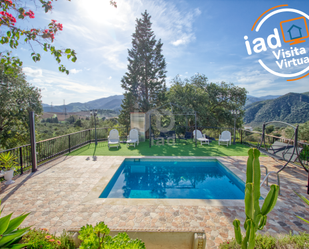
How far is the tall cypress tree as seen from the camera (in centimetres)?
1360

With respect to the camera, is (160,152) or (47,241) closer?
(47,241)

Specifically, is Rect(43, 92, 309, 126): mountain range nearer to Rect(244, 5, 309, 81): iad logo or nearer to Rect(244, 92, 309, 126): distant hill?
Rect(244, 92, 309, 126): distant hill

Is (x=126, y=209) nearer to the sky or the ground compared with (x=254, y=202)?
nearer to the ground

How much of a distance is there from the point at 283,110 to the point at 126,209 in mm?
39268

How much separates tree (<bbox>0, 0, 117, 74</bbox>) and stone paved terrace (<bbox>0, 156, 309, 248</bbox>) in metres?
2.53

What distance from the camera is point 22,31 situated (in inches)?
84.1

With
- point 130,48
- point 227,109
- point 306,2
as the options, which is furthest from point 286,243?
point 130,48

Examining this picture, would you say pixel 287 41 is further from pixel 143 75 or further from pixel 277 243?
pixel 143 75

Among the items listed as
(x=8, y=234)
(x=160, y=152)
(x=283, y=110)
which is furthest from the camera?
(x=283, y=110)

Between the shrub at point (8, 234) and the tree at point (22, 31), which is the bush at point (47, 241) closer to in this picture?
the shrub at point (8, 234)

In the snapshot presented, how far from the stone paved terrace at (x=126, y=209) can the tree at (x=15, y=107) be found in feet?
25.4

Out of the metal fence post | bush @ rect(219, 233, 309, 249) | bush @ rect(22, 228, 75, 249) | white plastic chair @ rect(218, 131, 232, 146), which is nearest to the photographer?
bush @ rect(22, 228, 75, 249)

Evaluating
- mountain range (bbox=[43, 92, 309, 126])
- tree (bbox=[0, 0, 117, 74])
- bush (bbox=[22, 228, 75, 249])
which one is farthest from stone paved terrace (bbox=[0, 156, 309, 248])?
mountain range (bbox=[43, 92, 309, 126])

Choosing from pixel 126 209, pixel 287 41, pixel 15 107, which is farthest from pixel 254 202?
pixel 15 107
